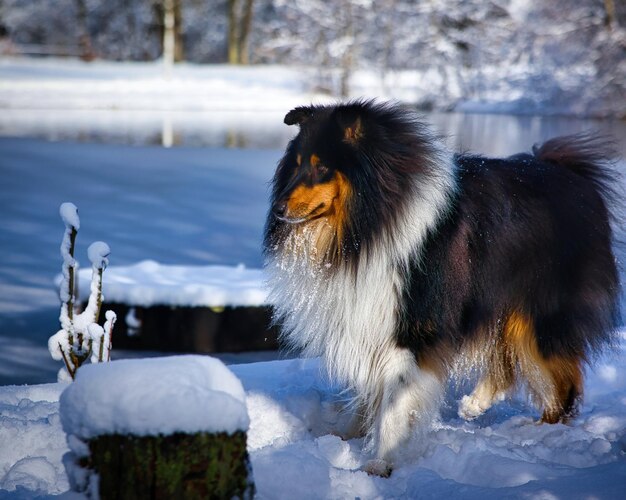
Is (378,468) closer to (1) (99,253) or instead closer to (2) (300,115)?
(2) (300,115)

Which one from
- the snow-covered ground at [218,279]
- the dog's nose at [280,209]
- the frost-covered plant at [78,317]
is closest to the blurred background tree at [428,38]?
the snow-covered ground at [218,279]

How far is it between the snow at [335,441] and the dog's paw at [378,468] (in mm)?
61

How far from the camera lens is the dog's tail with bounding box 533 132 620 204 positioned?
3.74 m

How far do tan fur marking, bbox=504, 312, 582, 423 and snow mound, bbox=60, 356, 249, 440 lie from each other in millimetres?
1839

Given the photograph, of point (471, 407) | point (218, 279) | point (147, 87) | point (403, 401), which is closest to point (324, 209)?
point (403, 401)

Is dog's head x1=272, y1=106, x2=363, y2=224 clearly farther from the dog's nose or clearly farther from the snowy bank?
the snowy bank

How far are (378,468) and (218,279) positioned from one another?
3.58 metres

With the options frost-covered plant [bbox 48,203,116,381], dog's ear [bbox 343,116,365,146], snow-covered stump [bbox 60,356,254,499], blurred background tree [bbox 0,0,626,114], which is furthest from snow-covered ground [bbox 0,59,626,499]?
blurred background tree [bbox 0,0,626,114]

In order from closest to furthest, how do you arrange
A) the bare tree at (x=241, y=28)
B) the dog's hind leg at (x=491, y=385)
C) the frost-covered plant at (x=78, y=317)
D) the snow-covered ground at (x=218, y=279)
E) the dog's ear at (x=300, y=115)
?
the snow-covered ground at (x=218, y=279) → the dog's ear at (x=300, y=115) → the dog's hind leg at (x=491, y=385) → the frost-covered plant at (x=78, y=317) → the bare tree at (x=241, y=28)

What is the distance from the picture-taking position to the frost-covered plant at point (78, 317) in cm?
378

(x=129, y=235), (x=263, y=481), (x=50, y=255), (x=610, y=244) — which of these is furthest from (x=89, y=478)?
(x=129, y=235)

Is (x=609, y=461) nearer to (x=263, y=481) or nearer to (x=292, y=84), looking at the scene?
(x=263, y=481)

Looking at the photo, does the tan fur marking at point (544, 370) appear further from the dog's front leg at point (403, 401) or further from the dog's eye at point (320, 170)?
the dog's eye at point (320, 170)

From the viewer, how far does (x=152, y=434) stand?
195cm
